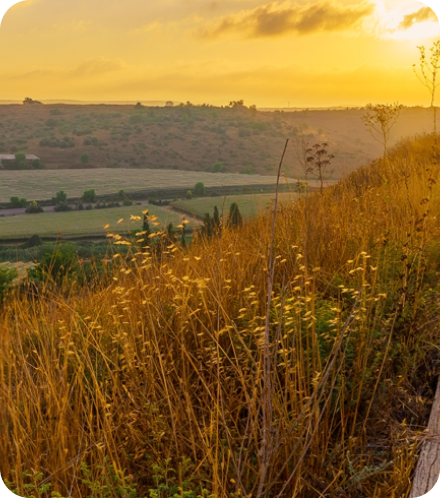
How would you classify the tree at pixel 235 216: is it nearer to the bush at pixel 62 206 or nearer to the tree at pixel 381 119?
the bush at pixel 62 206

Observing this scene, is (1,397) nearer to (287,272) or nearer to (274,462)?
(274,462)

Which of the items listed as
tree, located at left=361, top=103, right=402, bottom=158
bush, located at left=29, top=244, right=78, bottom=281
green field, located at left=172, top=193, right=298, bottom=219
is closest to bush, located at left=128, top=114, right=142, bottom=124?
Answer: green field, located at left=172, top=193, right=298, bottom=219

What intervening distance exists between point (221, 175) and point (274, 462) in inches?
118

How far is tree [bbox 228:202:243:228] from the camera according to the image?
456cm

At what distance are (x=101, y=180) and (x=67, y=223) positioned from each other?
51cm

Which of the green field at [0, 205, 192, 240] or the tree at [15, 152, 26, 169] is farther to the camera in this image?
the tree at [15, 152, 26, 169]

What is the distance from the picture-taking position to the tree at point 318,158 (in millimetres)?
4109

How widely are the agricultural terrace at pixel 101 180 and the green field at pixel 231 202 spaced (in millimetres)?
126

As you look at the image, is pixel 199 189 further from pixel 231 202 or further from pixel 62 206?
pixel 62 206

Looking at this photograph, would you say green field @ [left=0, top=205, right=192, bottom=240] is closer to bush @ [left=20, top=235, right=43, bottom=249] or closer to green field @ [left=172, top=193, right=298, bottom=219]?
bush @ [left=20, top=235, right=43, bottom=249]

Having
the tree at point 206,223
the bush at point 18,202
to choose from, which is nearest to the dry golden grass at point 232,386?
the tree at point 206,223

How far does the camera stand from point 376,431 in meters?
2.63

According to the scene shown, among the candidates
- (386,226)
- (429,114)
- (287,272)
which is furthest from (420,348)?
(429,114)

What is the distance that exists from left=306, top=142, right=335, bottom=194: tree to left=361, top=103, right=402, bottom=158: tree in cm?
196
